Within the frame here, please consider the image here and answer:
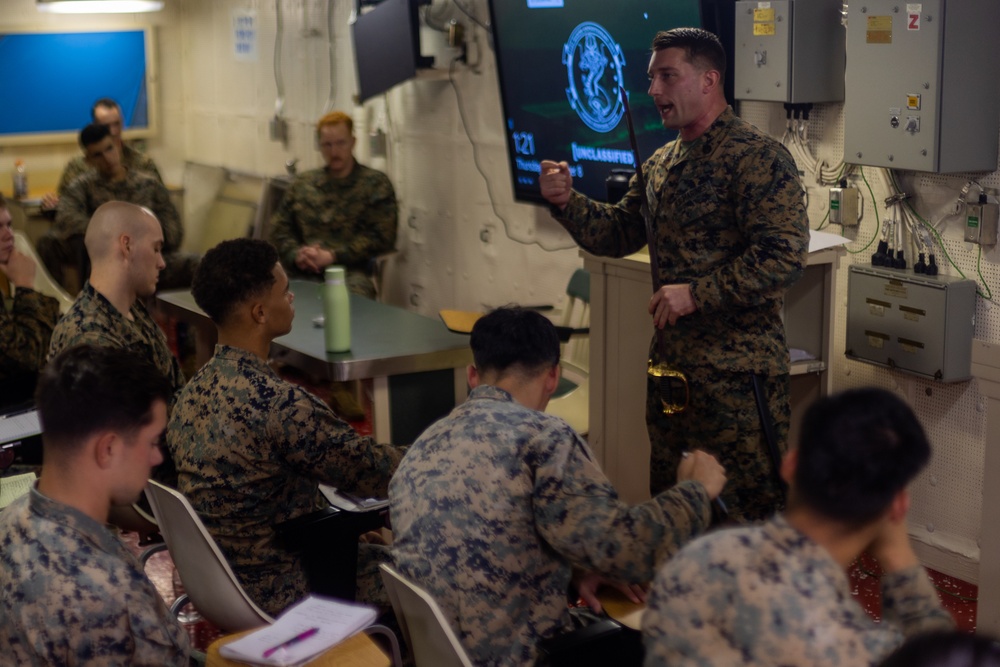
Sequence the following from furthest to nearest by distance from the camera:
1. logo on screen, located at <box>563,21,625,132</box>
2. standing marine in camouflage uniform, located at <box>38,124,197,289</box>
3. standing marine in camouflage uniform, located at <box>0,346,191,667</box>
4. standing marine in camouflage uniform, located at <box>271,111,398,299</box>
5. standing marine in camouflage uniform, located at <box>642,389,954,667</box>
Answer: standing marine in camouflage uniform, located at <box>38,124,197,289</box>, standing marine in camouflage uniform, located at <box>271,111,398,299</box>, logo on screen, located at <box>563,21,625,132</box>, standing marine in camouflage uniform, located at <box>0,346,191,667</box>, standing marine in camouflage uniform, located at <box>642,389,954,667</box>

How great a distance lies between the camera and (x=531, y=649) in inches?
87.0

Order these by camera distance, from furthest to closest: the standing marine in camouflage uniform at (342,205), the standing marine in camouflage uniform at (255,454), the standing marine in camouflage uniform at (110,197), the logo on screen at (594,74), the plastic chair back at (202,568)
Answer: the standing marine in camouflage uniform at (110,197) → the standing marine in camouflage uniform at (342,205) → the logo on screen at (594,74) → the standing marine in camouflage uniform at (255,454) → the plastic chair back at (202,568)

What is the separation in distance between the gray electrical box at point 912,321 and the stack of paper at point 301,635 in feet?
7.71

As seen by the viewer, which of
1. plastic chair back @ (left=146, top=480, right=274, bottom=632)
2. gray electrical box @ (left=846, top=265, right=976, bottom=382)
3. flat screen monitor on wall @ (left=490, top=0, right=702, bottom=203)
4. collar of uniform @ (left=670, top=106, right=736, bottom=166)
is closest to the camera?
plastic chair back @ (left=146, top=480, right=274, bottom=632)

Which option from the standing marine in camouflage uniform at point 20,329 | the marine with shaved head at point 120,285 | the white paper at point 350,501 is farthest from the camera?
the standing marine in camouflage uniform at point 20,329

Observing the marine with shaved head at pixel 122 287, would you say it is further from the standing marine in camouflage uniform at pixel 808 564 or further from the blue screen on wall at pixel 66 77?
the blue screen on wall at pixel 66 77

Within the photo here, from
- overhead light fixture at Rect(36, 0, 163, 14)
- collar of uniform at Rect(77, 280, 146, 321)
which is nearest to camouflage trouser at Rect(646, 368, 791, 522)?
collar of uniform at Rect(77, 280, 146, 321)

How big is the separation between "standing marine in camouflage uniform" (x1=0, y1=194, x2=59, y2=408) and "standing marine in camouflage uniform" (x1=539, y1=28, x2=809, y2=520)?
6.65 feet

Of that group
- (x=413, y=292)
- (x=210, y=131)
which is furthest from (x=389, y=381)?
(x=210, y=131)

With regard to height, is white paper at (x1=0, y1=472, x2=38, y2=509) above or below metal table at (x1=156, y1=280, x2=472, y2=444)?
below

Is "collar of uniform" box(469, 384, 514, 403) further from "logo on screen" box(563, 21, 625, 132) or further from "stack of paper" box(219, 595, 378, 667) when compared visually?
"logo on screen" box(563, 21, 625, 132)

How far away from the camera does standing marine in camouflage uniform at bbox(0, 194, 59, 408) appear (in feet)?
14.0

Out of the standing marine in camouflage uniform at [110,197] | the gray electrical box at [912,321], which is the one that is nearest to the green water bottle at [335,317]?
the gray electrical box at [912,321]

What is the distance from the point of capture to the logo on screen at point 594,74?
481 cm
